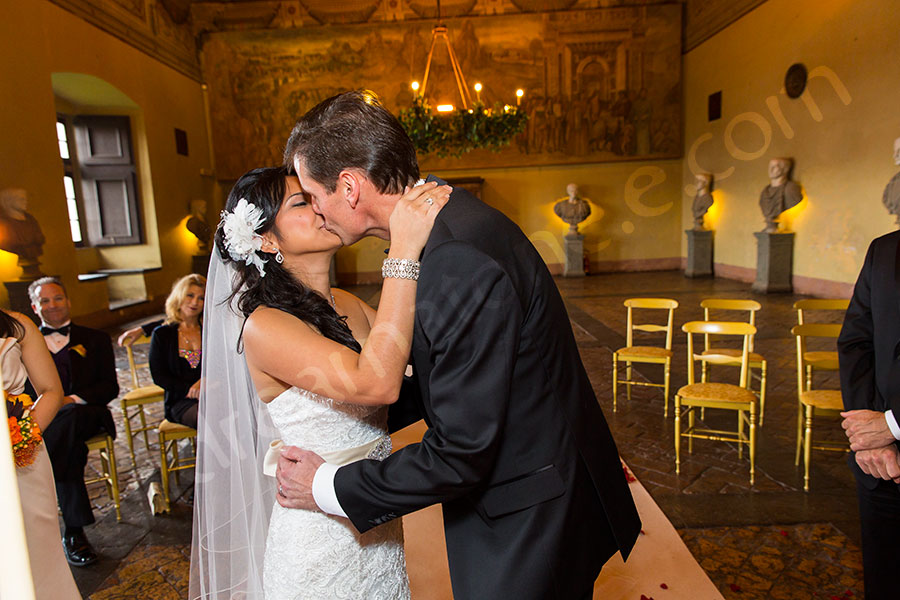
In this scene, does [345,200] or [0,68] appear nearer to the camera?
[345,200]

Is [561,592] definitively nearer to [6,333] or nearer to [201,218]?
[6,333]

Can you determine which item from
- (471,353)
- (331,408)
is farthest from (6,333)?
(471,353)

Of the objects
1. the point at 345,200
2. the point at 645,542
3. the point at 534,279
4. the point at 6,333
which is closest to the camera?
the point at 534,279

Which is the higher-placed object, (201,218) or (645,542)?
(201,218)

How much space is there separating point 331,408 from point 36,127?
31.5ft

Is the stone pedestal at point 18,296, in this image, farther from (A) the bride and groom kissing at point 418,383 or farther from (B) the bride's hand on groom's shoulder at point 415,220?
(B) the bride's hand on groom's shoulder at point 415,220

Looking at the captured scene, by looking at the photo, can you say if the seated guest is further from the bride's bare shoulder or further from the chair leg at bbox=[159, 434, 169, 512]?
the bride's bare shoulder

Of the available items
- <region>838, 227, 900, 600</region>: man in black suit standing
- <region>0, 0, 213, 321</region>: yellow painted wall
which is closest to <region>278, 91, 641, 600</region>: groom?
<region>838, 227, 900, 600</region>: man in black suit standing

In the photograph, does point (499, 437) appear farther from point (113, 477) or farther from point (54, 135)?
point (54, 135)

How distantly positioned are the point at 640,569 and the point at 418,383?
2.18m

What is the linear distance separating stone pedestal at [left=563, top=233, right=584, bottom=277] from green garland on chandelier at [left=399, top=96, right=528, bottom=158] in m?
6.36

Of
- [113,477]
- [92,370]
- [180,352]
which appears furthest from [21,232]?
[113,477]

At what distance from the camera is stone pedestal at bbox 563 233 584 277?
14.8 meters

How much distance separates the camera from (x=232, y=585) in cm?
207
